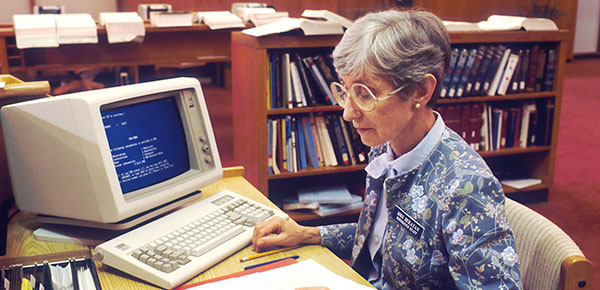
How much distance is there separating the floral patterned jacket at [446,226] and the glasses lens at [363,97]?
0.17 metres

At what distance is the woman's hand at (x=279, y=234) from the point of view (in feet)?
4.27

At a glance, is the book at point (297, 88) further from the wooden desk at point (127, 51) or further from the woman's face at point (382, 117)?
the woman's face at point (382, 117)

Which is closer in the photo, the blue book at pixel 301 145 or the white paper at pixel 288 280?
the white paper at pixel 288 280

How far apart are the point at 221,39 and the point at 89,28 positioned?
0.98 meters

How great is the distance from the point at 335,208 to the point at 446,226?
195 centimetres

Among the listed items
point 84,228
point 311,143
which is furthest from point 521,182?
point 84,228

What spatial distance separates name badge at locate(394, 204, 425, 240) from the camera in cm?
120

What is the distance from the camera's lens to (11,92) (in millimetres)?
1391

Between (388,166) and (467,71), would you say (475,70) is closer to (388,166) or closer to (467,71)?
(467,71)

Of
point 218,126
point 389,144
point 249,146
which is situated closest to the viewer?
point 389,144

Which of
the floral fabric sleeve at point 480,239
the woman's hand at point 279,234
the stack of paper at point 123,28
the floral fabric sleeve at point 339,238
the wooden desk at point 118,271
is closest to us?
the floral fabric sleeve at point 480,239

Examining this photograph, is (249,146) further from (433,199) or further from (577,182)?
(577,182)

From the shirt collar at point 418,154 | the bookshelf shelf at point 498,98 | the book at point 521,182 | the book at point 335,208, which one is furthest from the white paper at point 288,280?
the book at point 521,182

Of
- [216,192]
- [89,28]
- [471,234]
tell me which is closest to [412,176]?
[471,234]
